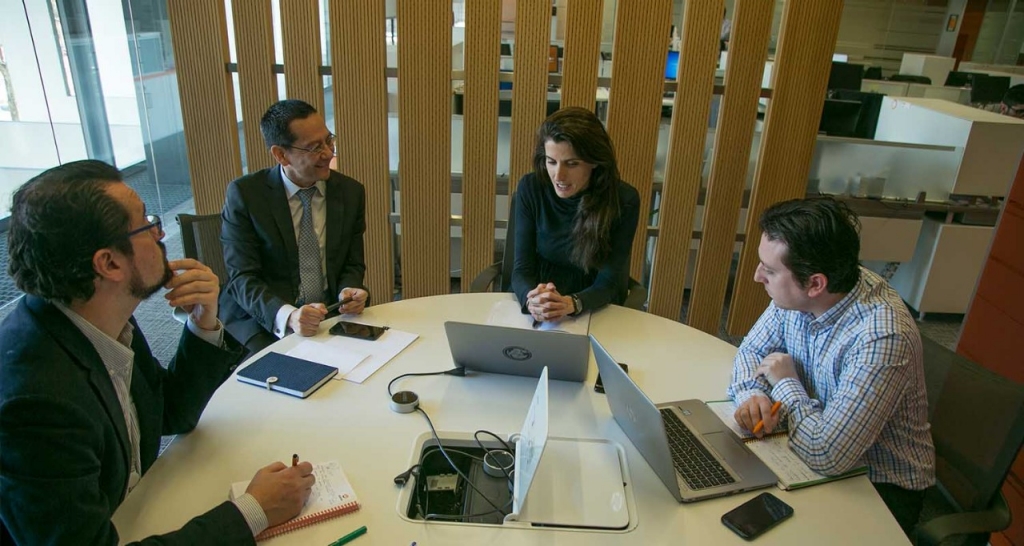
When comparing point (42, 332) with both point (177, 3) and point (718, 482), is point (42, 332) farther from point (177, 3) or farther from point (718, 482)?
point (177, 3)

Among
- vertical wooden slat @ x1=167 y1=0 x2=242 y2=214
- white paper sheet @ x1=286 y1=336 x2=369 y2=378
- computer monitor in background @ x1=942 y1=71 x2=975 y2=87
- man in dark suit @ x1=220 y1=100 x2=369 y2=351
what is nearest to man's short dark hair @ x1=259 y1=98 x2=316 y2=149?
man in dark suit @ x1=220 y1=100 x2=369 y2=351

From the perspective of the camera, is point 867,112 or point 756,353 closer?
point 756,353

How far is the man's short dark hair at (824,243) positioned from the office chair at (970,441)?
1.24 ft

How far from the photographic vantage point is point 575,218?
2213mm

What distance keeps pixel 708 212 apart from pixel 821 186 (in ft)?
3.64

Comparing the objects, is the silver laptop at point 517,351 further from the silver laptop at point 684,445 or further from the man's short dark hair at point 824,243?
the man's short dark hair at point 824,243

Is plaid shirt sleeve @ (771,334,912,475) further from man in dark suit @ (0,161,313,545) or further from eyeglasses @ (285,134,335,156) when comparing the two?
eyeglasses @ (285,134,335,156)

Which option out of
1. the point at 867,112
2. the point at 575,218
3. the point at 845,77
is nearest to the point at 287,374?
the point at 575,218

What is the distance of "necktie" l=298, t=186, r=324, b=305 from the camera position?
2.21 m

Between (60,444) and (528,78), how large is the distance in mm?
2433

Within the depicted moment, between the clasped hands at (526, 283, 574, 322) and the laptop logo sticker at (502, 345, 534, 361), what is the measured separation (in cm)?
36

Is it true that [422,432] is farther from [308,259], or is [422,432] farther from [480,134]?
[480,134]

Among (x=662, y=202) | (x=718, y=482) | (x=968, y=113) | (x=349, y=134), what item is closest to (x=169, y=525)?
(x=718, y=482)

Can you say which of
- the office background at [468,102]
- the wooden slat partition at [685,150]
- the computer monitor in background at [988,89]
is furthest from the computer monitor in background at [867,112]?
the computer monitor in background at [988,89]
